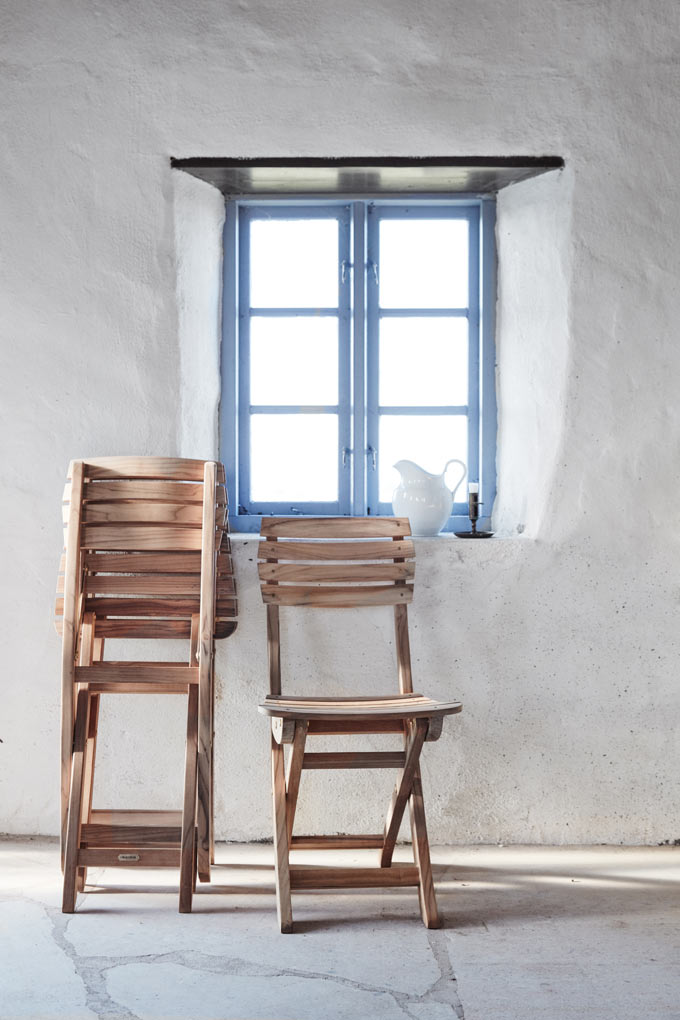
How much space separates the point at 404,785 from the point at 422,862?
20cm

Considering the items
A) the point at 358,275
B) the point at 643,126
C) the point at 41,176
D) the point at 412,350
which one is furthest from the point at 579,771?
the point at 41,176

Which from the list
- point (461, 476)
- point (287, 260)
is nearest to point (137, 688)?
point (461, 476)

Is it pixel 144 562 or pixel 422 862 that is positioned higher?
pixel 144 562

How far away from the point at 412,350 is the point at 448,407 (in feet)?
0.85

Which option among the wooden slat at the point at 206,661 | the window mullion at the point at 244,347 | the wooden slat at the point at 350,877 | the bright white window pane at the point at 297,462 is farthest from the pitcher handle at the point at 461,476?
the wooden slat at the point at 350,877

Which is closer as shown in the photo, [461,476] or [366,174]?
[366,174]

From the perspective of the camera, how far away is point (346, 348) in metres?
3.72

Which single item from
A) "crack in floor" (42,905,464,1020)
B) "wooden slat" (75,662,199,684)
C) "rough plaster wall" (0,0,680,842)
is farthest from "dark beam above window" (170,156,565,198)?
"crack in floor" (42,905,464,1020)

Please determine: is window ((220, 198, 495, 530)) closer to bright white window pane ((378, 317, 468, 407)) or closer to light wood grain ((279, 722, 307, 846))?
bright white window pane ((378, 317, 468, 407))

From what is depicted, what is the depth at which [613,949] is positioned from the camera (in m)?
2.38

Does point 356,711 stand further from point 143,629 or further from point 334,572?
point 143,629

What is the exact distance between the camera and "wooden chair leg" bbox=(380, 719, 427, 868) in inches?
102

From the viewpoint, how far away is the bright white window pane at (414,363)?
12.3 ft

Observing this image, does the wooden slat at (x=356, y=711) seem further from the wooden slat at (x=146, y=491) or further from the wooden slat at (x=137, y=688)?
the wooden slat at (x=146, y=491)
